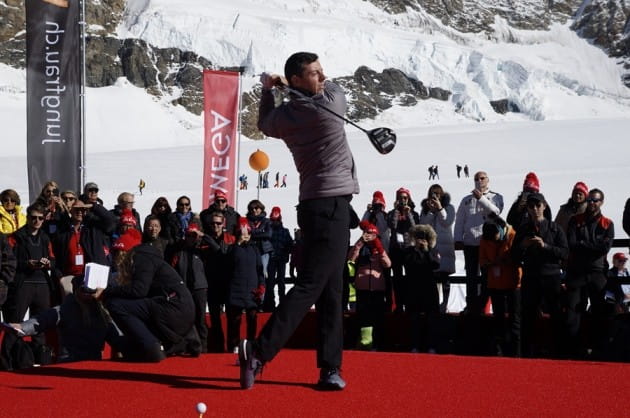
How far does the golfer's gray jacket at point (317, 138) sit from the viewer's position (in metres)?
5.00

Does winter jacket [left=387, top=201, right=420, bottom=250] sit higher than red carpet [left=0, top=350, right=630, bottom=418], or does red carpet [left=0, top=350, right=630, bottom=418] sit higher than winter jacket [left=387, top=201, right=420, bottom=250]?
winter jacket [left=387, top=201, right=420, bottom=250]

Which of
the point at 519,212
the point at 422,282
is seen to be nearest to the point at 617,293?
the point at 519,212

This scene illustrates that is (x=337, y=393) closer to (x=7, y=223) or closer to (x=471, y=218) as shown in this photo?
(x=471, y=218)

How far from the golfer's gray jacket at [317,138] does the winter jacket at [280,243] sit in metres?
7.00

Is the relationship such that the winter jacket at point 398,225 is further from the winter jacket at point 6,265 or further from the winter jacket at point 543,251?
the winter jacket at point 6,265

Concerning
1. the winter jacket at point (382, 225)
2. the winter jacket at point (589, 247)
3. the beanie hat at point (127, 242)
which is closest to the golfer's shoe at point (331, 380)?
the beanie hat at point (127, 242)

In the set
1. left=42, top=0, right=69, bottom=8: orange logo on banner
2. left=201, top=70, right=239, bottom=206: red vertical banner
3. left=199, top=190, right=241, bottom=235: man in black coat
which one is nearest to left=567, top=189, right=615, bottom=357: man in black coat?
left=199, top=190, right=241, bottom=235: man in black coat

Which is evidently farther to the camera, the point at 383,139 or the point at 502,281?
the point at 502,281

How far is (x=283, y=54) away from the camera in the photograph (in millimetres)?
128625

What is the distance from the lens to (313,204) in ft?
16.6

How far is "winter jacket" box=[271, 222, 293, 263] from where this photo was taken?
479 inches

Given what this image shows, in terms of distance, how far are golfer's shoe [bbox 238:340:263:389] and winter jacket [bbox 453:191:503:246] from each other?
5223 millimetres

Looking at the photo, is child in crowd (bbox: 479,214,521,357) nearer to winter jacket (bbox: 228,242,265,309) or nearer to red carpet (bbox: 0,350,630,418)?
winter jacket (bbox: 228,242,265,309)

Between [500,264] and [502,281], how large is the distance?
0.56 feet
